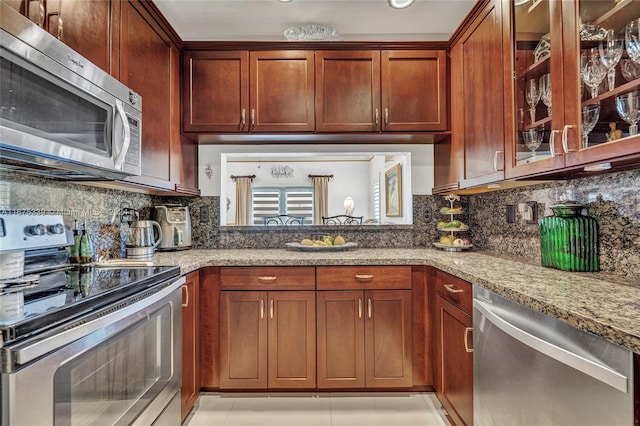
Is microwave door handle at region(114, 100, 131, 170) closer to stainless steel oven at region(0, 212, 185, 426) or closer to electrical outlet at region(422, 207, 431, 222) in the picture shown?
stainless steel oven at region(0, 212, 185, 426)

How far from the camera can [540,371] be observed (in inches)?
40.8

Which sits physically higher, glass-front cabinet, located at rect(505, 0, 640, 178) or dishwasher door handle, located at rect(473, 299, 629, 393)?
glass-front cabinet, located at rect(505, 0, 640, 178)

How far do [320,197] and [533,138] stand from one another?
11.7ft

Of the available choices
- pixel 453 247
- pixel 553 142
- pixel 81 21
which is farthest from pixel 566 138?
pixel 81 21

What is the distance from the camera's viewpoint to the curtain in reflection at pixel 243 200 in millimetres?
4148

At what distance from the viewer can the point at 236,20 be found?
2.24 metres

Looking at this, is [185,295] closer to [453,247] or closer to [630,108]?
[453,247]

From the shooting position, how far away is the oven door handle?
2.57 ft

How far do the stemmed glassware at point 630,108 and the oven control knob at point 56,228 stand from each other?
2.20m

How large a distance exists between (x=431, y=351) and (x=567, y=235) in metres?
1.02

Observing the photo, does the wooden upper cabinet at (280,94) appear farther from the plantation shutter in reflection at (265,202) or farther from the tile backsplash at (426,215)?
the plantation shutter in reflection at (265,202)

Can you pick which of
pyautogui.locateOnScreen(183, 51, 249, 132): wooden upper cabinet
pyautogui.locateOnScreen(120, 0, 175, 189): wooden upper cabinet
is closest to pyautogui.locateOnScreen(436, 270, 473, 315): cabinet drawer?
pyautogui.locateOnScreen(183, 51, 249, 132): wooden upper cabinet

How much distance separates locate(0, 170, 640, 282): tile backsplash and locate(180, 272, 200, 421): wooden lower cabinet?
55 cm

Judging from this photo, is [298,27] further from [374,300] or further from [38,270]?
[38,270]
